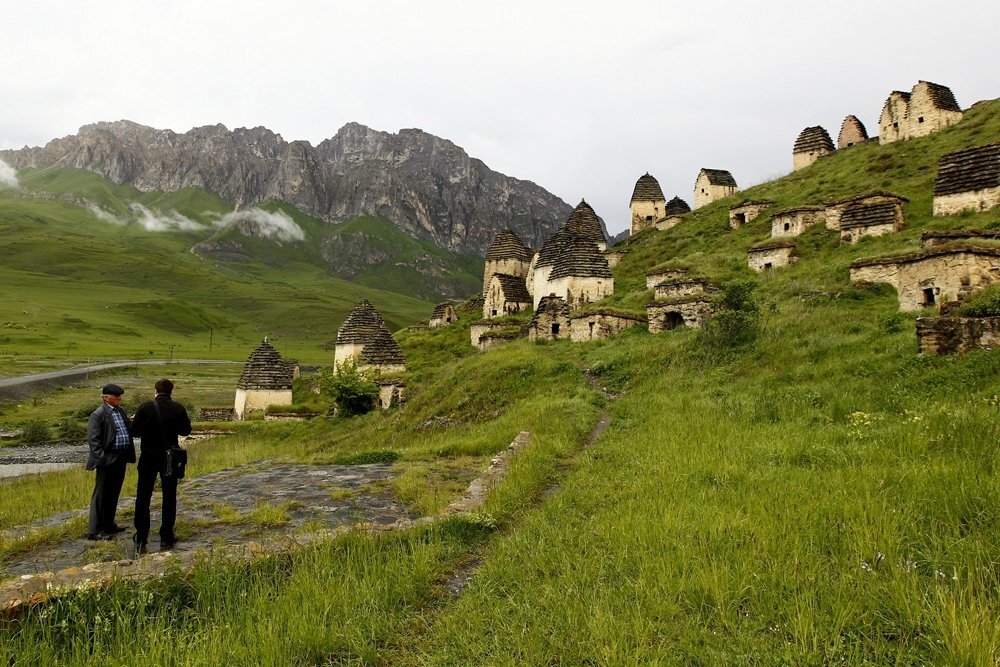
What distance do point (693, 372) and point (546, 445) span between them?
6.51 metres

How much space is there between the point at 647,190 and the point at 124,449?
6406 cm

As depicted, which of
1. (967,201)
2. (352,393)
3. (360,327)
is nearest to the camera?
(967,201)

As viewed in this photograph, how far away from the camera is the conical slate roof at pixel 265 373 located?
36219 millimetres

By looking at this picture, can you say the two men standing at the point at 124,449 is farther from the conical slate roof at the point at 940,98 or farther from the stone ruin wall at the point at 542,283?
the conical slate roof at the point at 940,98

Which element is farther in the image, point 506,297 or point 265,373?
point 506,297

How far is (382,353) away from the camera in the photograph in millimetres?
35562

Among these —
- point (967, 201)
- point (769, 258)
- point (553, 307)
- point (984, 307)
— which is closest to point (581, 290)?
point (553, 307)

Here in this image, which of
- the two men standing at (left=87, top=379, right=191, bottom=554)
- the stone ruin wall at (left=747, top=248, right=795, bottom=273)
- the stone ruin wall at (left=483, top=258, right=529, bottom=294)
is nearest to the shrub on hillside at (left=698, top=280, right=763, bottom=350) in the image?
the stone ruin wall at (left=747, top=248, right=795, bottom=273)

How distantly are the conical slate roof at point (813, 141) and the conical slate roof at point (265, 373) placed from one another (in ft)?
170

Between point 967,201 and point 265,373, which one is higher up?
point 967,201

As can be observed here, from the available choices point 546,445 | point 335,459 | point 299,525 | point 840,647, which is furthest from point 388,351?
point 840,647

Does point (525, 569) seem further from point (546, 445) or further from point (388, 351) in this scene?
point (388, 351)

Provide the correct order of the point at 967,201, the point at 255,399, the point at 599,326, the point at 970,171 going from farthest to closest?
1. the point at 255,399
2. the point at 599,326
3. the point at 970,171
4. the point at 967,201

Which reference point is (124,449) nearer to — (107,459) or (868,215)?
(107,459)
